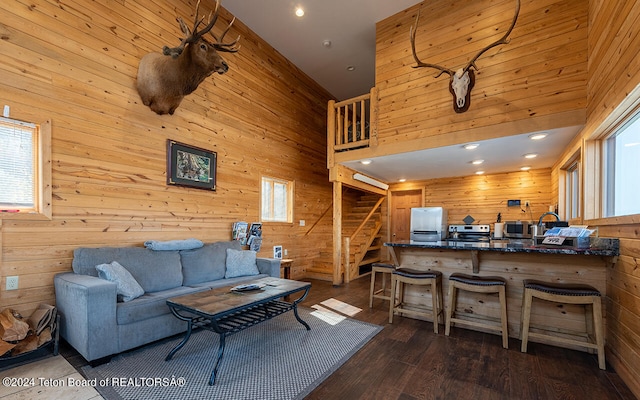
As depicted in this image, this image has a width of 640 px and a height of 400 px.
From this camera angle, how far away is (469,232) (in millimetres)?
5957

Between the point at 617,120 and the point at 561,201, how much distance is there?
2636 millimetres

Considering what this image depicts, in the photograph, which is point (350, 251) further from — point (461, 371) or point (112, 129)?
point (112, 129)

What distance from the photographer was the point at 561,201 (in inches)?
181

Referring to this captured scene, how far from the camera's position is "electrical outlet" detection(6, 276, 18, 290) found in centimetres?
252

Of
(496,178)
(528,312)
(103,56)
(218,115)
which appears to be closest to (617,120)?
(528,312)

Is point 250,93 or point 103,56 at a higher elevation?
point 250,93

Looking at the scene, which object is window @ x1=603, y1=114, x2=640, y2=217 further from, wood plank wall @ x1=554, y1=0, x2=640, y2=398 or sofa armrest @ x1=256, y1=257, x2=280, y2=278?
sofa armrest @ x1=256, y1=257, x2=280, y2=278

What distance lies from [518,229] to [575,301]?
3205 millimetres

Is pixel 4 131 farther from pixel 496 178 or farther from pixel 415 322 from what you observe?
pixel 496 178

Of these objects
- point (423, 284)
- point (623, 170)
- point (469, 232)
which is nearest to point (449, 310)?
point (423, 284)

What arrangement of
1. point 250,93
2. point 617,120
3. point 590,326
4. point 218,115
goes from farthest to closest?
point 250,93 < point 218,115 < point 590,326 < point 617,120

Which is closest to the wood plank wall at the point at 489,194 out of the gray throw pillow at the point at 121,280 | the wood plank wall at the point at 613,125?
the wood plank wall at the point at 613,125

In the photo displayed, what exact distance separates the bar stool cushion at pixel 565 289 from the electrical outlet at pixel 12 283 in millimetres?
4823

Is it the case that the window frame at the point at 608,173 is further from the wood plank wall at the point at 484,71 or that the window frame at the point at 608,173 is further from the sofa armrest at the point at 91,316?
the sofa armrest at the point at 91,316
